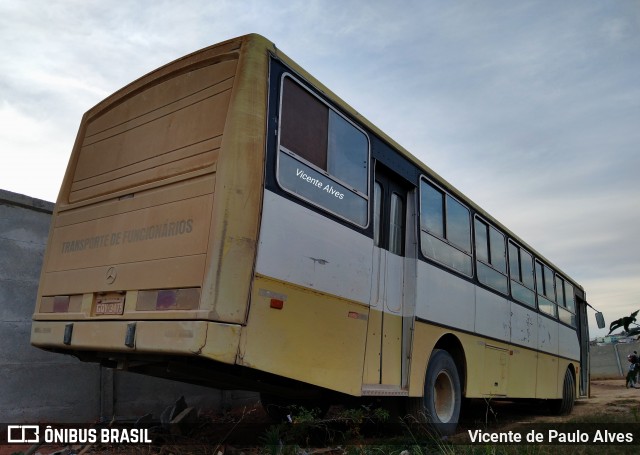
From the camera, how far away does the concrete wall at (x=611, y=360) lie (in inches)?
1105

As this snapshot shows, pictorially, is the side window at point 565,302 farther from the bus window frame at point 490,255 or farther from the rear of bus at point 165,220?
the rear of bus at point 165,220

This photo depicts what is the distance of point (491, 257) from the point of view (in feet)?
28.5

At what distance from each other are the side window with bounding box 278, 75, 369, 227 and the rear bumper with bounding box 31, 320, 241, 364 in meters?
1.30

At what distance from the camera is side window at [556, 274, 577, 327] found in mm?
12742

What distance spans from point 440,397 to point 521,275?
159 inches

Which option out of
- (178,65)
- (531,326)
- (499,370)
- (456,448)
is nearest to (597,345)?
(531,326)

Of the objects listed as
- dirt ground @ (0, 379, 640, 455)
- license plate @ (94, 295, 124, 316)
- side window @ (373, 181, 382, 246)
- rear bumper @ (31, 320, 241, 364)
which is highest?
side window @ (373, 181, 382, 246)

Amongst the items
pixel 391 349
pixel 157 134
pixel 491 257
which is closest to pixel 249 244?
pixel 157 134

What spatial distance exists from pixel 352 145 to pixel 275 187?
1.40 metres

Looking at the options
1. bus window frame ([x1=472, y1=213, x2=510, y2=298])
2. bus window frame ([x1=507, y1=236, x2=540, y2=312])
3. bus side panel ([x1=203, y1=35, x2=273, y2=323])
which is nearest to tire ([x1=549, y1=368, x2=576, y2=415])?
bus window frame ([x1=507, y1=236, x2=540, y2=312])

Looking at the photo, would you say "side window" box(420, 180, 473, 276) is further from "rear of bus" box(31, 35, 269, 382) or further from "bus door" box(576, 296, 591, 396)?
"bus door" box(576, 296, 591, 396)

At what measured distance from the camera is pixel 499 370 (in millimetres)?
8414

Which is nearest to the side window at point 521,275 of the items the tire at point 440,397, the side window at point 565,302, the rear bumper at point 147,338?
the side window at point 565,302

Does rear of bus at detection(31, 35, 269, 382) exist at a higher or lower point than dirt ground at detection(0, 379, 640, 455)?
higher
